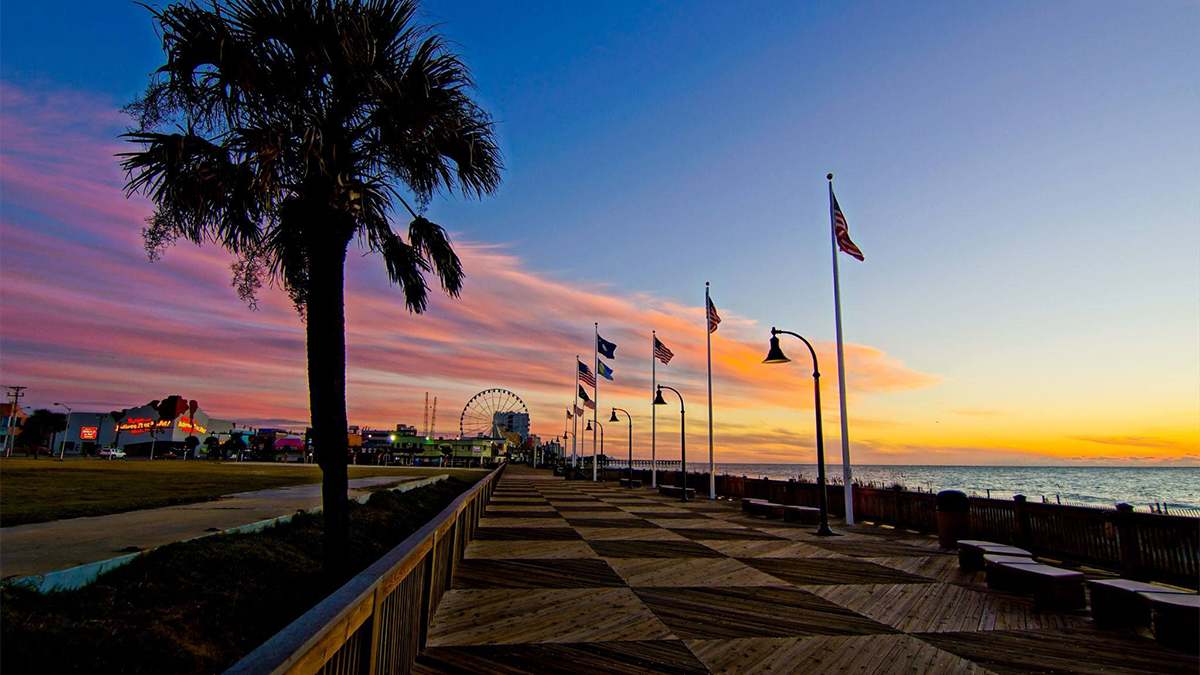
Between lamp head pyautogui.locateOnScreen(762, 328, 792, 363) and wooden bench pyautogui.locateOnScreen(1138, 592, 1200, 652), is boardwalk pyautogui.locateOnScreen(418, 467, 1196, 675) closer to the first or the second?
wooden bench pyautogui.locateOnScreen(1138, 592, 1200, 652)

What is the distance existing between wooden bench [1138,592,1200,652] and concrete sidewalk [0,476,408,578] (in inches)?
454

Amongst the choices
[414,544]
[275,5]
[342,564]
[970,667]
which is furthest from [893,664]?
[275,5]

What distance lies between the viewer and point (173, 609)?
22.7ft

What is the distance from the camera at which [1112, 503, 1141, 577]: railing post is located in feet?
30.2

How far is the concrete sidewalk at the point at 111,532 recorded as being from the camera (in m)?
7.49

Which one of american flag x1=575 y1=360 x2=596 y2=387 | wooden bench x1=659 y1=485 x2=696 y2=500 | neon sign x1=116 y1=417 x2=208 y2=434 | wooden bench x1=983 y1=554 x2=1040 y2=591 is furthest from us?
neon sign x1=116 y1=417 x2=208 y2=434

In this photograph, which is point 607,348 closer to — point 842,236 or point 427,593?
point 842,236

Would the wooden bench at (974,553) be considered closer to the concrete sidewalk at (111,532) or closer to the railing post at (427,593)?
the railing post at (427,593)

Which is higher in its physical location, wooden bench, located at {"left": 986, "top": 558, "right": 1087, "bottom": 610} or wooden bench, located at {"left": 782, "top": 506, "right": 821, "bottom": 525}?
wooden bench, located at {"left": 986, "top": 558, "right": 1087, "bottom": 610}

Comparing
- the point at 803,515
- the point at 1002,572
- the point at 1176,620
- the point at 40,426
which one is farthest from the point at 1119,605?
the point at 40,426

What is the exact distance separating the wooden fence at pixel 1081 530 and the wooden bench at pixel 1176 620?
329 centimetres

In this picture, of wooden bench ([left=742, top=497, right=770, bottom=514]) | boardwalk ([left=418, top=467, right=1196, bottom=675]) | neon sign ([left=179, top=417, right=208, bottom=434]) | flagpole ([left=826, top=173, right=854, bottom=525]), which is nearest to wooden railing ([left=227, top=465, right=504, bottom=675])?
boardwalk ([left=418, top=467, right=1196, bottom=675])

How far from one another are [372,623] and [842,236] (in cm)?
1692

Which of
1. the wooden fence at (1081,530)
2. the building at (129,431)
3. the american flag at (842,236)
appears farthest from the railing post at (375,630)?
the building at (129,431)
